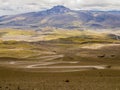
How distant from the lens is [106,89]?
33.0 metres

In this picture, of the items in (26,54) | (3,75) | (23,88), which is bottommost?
(26,54)

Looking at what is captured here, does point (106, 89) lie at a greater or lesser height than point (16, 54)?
greater

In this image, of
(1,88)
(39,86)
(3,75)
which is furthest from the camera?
(3,75)

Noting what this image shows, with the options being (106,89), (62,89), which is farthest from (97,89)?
(62,89)

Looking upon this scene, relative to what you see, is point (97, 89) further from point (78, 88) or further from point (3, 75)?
point (3, 75)

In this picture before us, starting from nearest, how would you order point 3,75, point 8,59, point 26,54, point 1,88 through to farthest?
point 1,88
point 3,75
point 8,59
point 26,54

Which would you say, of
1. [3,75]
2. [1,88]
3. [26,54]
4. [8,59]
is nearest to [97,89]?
[1,88]

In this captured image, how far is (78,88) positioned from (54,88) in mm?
2505

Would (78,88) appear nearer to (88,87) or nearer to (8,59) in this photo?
(88,87)

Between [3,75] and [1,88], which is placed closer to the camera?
[1,88]

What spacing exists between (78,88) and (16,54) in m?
69.6

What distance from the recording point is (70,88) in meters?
33.7

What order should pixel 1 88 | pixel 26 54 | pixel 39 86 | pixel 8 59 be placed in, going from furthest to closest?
pixel 26 54
pixel 8 59
pixel 39 86
pixel 1 88

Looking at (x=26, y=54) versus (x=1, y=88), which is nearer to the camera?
(x=1, y=88)
